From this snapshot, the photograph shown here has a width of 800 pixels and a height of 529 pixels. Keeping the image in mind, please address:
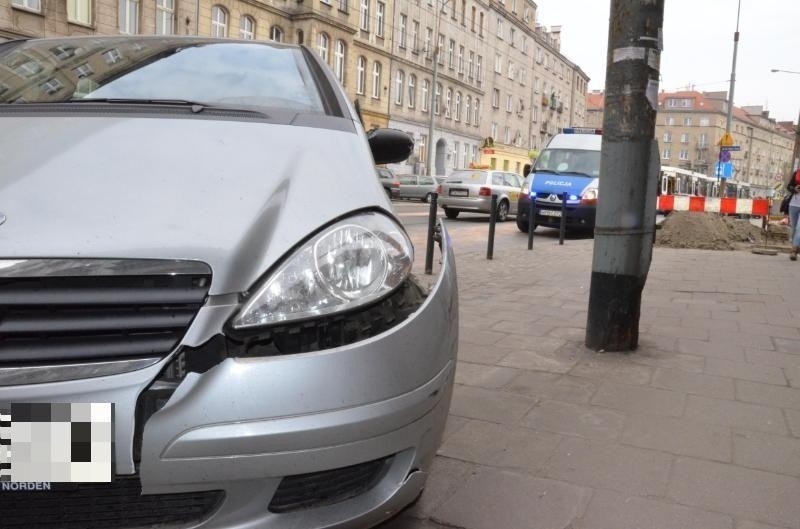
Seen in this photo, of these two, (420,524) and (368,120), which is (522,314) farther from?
(368,120)

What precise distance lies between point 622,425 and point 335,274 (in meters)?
1.94

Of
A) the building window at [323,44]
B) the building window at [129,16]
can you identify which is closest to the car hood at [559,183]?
the building window at [129,16]

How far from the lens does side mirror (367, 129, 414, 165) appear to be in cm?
301

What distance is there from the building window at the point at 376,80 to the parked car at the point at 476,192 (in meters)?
20.9

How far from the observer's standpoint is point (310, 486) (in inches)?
58.4

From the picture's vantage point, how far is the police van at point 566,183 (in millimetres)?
14281

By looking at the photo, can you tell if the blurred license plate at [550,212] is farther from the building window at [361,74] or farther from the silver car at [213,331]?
the building window at [361,74]

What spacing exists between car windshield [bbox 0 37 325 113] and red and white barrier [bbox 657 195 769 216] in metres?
14.1

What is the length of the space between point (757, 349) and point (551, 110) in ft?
226

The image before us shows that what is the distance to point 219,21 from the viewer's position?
29531 mm

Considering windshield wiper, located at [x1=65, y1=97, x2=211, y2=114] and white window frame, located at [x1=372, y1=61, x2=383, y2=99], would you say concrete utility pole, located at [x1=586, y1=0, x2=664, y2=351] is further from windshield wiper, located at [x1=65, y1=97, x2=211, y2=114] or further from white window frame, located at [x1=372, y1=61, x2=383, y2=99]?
white window frame, located at [x1=372, y1=61, x2=383, y2=99]

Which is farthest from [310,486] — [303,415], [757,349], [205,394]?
[757,349]

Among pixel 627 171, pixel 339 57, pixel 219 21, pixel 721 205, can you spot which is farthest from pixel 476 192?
pixel 339 57

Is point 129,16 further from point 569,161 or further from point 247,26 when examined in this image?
point 569,161
